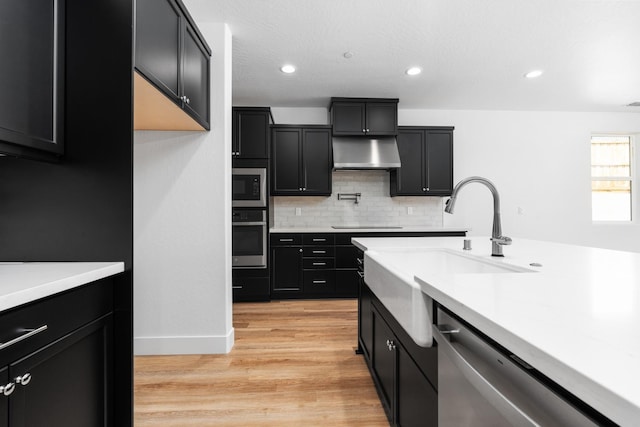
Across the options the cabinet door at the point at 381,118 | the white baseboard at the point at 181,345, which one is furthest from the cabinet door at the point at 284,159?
the white baseboard at the point at 181,345

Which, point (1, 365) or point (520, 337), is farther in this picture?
point (1, 365)

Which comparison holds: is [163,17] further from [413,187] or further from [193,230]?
[413,187]

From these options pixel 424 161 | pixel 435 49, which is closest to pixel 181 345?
pixel 435 49

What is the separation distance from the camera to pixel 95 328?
1.14m

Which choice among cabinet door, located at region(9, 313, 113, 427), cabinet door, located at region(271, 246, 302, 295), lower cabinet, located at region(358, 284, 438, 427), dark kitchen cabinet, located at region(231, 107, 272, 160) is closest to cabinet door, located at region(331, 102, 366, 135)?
dark kitchen cabinet, located at region(231, 107, 272, 160)

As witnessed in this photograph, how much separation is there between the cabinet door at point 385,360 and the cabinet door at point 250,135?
8.34 ft

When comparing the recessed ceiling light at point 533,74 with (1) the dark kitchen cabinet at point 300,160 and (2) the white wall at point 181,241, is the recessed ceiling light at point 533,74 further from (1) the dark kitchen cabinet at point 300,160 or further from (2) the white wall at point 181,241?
(2) the white wall at point 181,241

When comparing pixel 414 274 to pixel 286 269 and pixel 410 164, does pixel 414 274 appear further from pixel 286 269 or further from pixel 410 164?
pixel 410 164

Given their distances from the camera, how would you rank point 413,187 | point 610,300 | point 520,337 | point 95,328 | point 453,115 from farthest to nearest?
point 453,115
point 413,187
point 95,328
point 610,300
point 520,337

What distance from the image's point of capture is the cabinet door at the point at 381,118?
4.12m

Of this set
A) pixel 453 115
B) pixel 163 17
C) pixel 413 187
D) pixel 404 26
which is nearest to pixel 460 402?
pixel 163 17

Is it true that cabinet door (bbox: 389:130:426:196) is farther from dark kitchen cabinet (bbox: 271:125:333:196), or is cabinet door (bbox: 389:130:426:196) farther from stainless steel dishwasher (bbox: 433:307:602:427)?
stainless steel dishwasher (bbox: 433:307:602:427)

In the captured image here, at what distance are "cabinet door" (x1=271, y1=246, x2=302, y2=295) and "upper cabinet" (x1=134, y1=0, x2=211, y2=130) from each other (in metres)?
1.95

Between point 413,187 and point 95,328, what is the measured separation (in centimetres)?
390
